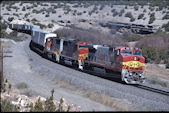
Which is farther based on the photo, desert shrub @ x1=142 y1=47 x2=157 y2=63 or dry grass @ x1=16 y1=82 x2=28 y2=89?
desert shrub @ x1=142 y1=47 x2=157 y2=63

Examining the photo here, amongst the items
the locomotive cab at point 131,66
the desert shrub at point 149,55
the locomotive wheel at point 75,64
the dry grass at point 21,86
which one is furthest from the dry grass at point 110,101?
the desert shrub at point 149,55

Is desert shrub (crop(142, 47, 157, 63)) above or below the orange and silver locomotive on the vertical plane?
below

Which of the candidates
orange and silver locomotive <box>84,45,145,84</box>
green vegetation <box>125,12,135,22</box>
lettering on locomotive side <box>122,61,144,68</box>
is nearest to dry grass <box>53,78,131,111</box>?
orange and silver locomotive <box>84,45,145,84</box>

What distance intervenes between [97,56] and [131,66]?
4.69 meters

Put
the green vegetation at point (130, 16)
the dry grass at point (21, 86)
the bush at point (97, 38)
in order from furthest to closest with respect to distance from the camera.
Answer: the green vegetation at point (130, 16), the bush at point (97, 38), the dry grass at point (21, 86)

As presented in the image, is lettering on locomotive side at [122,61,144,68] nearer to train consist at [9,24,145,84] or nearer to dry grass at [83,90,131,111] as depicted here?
train consist at [9,24,145,84]

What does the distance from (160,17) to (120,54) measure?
46.6 metres

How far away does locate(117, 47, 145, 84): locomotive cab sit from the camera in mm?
23031

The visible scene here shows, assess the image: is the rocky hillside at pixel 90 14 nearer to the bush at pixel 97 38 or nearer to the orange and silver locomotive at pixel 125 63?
the bush at pixel 97 38

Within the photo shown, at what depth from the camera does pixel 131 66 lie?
23.2m

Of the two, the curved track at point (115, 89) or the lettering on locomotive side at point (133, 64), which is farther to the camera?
the lettering on locomotive side at point (133, 64)

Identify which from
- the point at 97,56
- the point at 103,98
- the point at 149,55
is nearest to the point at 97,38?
the point at 149,55

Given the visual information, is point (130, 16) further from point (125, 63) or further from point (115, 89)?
point (115, 89)

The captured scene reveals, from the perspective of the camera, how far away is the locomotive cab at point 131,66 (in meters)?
23.0
